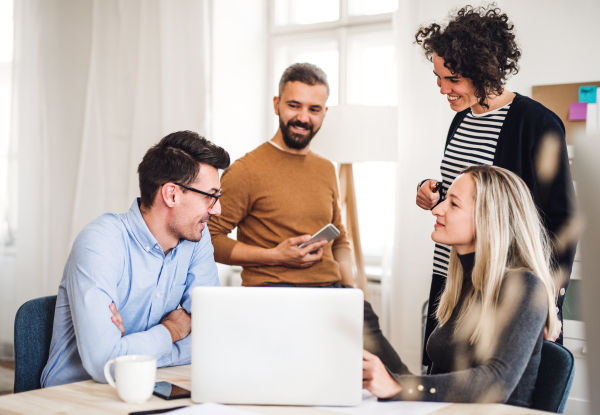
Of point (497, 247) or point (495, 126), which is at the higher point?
point (495, 126)

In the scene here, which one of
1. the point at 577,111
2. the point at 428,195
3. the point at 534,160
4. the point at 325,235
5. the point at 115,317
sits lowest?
the point at 115,317

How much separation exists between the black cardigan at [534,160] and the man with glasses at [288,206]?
803 mm

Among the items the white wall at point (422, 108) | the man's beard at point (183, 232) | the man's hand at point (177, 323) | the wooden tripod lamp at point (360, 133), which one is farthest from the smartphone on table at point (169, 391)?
the white wall at point (422, 108)

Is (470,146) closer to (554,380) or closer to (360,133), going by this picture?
(554,380)

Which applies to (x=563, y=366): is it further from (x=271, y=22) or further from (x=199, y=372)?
(x=271, y=22)

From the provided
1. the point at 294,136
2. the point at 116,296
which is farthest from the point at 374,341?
the point at 116,296

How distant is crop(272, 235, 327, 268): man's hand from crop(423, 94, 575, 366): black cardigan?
77cm

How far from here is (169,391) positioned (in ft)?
3.90

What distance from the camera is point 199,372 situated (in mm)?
1118

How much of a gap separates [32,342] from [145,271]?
350 millimetres

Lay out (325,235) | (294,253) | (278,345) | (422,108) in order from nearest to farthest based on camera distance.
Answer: (278,345) → (325,235) → (294,253) → (422,108)

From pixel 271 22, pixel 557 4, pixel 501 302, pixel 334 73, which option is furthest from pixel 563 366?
pixel 271 22

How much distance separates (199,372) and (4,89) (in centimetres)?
414

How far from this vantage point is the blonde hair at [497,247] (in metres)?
1.30
